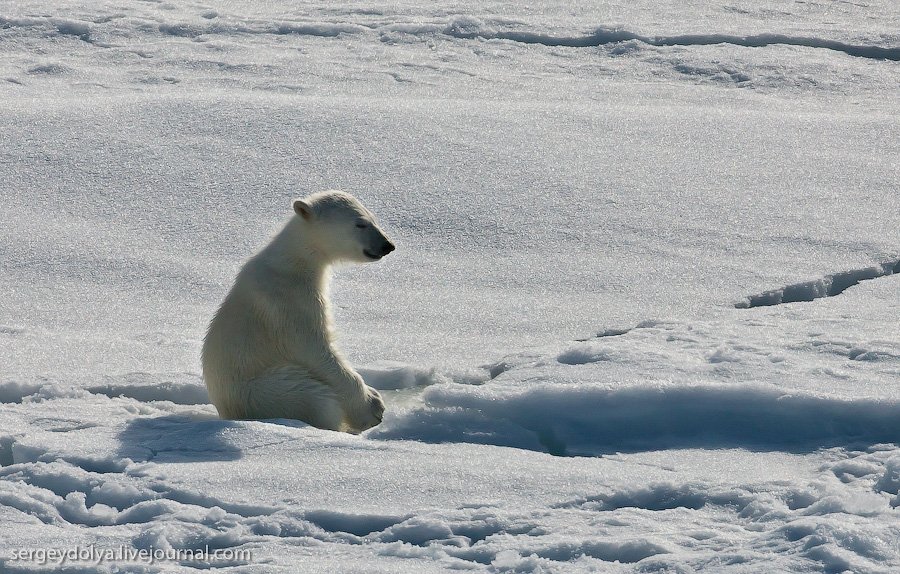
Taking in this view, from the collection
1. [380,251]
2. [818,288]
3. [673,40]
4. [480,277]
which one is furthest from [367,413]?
[673,40]

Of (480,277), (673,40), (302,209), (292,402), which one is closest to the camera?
(292,402)

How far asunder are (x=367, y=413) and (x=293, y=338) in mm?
372

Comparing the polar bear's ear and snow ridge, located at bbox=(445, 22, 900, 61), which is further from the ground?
snow ridge, located at bbox=(445, 22, 900, 61)

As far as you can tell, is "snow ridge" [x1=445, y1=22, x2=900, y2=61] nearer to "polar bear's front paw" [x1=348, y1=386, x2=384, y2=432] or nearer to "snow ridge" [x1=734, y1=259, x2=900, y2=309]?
"snow ridge" [x1=734, y1=259, x2=900, y2=309]

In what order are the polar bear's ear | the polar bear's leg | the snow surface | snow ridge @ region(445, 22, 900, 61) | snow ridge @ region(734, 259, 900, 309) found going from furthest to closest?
snow ridge @ region(445, 22, 900, 61) < snow ridge @ region(734, 259, 900, 309) < the polar bear's ear < the polar bear's leg < the snow surface

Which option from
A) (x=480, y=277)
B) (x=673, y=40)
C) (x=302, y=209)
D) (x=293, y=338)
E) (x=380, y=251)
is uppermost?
(x=673, y=40)

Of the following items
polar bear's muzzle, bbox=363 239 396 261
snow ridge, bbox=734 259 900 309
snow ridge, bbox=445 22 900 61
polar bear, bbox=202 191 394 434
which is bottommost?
polar bear, bbox=202 191 394 434

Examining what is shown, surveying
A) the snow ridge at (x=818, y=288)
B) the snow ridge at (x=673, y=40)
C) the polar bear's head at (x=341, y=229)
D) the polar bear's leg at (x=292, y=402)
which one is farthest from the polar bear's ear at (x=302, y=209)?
the snow ridge at (x=673, y=40)

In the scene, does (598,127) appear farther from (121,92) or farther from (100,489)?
(100,489)

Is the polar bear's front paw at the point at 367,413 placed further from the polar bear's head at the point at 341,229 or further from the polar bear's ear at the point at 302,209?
the polar bear's ear at the point at 302,209

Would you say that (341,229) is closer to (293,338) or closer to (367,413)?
(293,338)

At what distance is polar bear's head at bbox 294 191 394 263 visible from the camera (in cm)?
437

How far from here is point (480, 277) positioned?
5.56 metres

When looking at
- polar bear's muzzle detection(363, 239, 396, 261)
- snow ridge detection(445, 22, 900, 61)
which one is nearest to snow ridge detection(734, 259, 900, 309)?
polar bear's muzzle detection(363, 239, 396, 261)
